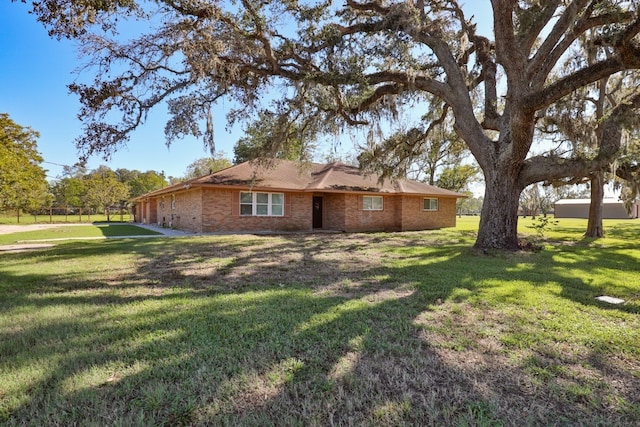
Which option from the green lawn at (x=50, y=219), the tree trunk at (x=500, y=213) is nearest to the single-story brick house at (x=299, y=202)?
the tree trunk at (x=500, y=213)

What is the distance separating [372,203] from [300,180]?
4393 mm

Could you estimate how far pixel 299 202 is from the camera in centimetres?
1762

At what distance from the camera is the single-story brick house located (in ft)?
51.3

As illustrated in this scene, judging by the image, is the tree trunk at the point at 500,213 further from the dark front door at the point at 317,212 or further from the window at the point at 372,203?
the dark front door at the point at 317,212

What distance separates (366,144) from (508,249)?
6.68 m

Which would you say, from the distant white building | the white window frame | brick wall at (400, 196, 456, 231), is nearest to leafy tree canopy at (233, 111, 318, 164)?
brick wall at (400, 196, 456, 231)

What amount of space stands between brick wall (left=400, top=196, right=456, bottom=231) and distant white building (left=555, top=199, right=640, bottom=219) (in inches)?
1388

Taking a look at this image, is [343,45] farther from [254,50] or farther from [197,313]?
[197,313]

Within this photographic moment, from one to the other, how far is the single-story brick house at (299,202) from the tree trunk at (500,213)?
7150 millimetres

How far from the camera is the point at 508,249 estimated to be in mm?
9758

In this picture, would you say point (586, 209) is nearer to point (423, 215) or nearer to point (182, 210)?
point (423, 215)

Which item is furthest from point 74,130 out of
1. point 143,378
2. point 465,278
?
point 465,278

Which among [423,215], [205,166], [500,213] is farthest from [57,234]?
[205,166]

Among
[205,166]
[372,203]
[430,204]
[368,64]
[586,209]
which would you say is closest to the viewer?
[368,64]
